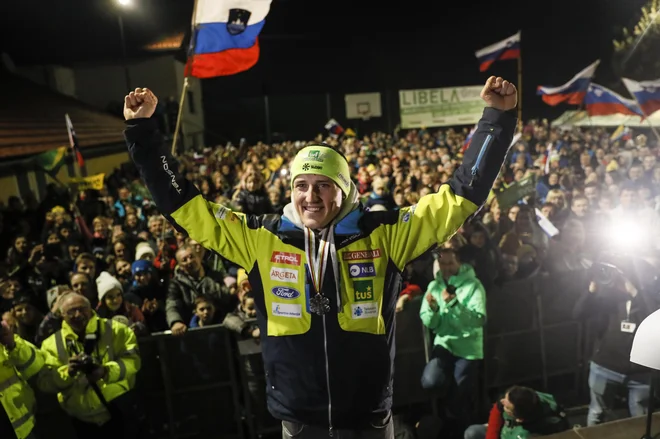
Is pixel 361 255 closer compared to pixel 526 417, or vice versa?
pixel 361 255

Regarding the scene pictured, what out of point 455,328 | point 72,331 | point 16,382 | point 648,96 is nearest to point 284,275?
point 72,331

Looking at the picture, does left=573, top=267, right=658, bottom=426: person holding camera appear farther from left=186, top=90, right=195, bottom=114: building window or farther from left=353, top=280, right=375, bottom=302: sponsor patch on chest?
left=186, top=90, right=195, bottom=114: building window

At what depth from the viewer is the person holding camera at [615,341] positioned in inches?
161

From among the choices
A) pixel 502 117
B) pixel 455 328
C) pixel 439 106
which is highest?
pixel 439 106

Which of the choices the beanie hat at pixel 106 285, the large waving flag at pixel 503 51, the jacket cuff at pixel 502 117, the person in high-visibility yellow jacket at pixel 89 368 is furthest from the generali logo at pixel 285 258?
the large waving flag at pixel 503 51

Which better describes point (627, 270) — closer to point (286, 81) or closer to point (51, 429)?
point (51, 429)

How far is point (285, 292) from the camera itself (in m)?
2.27

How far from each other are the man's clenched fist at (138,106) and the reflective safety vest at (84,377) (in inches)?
93.3

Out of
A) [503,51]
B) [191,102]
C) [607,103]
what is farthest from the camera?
[191,102]

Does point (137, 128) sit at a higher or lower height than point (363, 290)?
higher

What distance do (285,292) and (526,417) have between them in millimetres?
2575

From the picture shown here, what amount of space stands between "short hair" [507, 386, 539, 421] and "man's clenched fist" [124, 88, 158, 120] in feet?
10.8

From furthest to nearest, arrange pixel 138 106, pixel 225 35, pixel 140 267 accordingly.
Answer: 1. pixel 225 35
2. pixel 140 267
3. pixel 138 106

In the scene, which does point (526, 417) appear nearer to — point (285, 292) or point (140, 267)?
point (285, 292)
